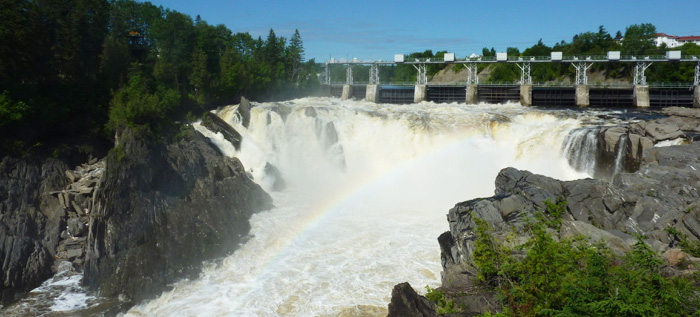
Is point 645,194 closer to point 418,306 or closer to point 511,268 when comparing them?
point 511,268

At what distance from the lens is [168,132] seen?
107ft

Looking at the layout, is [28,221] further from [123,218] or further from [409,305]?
[409,305]

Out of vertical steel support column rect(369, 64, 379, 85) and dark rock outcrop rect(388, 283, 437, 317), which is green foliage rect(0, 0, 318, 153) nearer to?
vertical steel support column rect(369, 64, 379, 85)

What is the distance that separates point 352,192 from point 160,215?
1387 centimetres

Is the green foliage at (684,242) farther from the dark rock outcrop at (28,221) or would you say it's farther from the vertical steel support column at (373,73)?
the vertical steel support column at (373,73)

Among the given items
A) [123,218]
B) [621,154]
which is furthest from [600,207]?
[123,218]

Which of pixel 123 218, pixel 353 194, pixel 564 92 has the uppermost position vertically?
pixel 564 92

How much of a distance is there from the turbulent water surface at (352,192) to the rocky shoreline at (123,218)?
54.5 inches

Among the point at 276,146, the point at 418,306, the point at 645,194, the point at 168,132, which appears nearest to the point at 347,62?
the point at 276,146

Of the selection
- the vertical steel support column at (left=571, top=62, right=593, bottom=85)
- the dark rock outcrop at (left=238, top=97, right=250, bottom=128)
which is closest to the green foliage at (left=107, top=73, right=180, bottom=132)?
the dark rock outcrop at (left=238, top=97, right=250, bottom=128)

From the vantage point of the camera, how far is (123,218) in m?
25.3

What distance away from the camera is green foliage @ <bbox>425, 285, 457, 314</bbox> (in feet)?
48.6

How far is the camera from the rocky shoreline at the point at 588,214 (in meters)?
15.6

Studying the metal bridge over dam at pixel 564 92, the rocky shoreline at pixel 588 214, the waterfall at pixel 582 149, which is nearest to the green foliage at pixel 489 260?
the rocky shoreline at pixel 588 214
